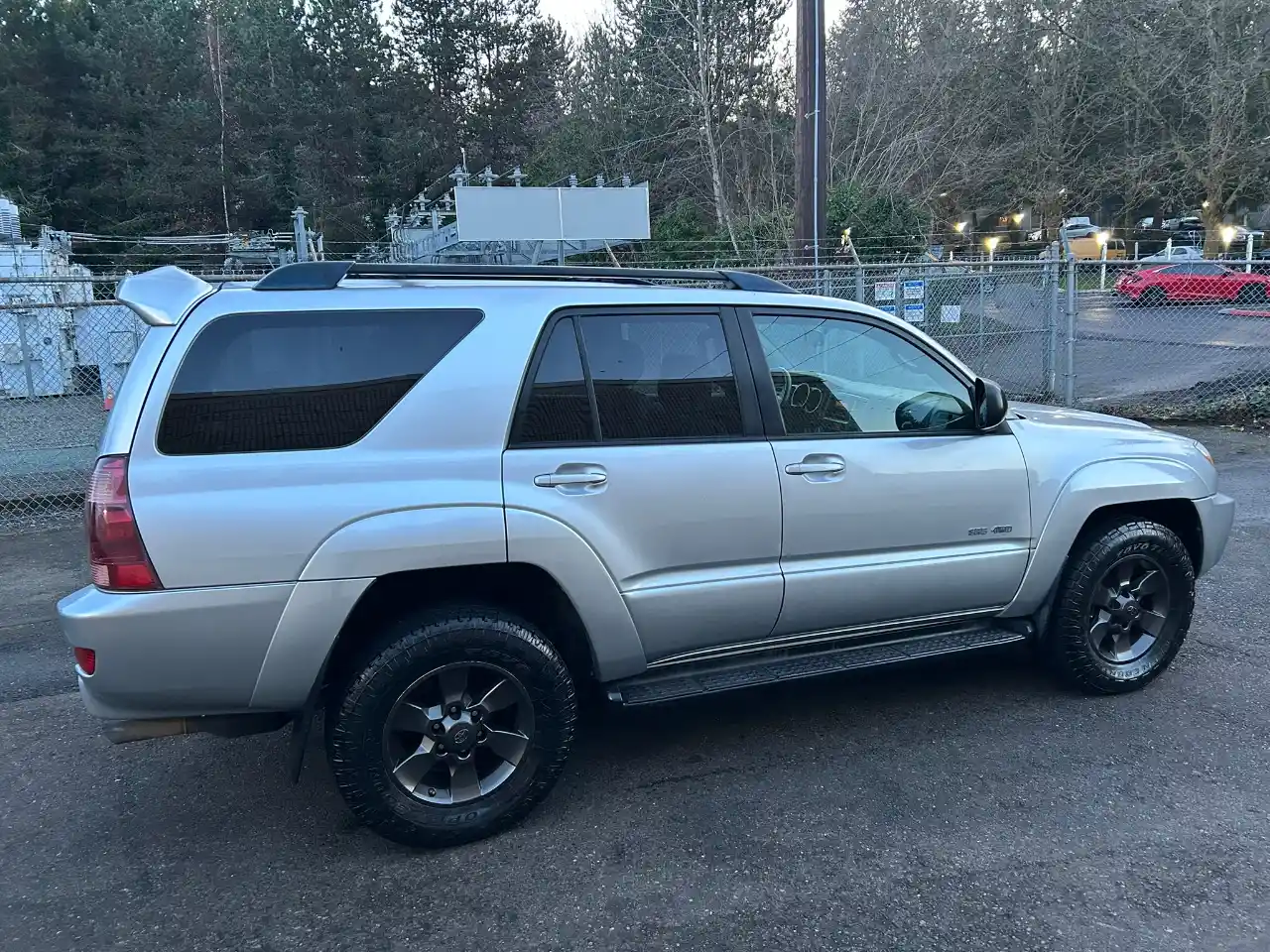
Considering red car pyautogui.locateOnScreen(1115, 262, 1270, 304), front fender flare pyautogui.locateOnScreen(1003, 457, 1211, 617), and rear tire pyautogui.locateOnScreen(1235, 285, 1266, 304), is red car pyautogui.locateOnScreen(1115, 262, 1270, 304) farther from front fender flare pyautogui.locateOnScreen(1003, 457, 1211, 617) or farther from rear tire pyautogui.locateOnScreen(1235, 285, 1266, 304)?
front fender flare pyautogui.locateOnScreen(1003, 457, 1211, 617)

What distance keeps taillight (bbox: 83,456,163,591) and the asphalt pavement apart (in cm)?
100

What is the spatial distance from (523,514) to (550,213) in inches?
445

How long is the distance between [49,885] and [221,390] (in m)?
1.66

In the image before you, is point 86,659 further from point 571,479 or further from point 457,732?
point 571,479

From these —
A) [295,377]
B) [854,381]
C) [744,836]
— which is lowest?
[744,836]

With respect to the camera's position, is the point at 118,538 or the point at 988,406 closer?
the point at 118,538

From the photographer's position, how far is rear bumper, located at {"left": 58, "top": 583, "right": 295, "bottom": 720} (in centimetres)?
287

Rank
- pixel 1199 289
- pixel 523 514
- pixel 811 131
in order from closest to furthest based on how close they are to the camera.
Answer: pixel 523 514, pixel 811 131, pixel 1199 289

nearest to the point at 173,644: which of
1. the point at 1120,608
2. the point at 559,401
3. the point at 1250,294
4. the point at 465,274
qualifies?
the point at 559,401

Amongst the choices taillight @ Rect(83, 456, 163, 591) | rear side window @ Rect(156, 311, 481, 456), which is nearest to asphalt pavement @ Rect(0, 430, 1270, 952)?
taillight @ Rect(83, 456, 163, 591)

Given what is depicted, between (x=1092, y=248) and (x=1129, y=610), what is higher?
(x=1092, y=248)

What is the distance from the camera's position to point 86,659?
9.59 ft

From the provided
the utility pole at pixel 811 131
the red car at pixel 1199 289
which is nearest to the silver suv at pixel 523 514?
the utility pole at pixel 811 131

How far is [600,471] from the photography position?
3330 mm
